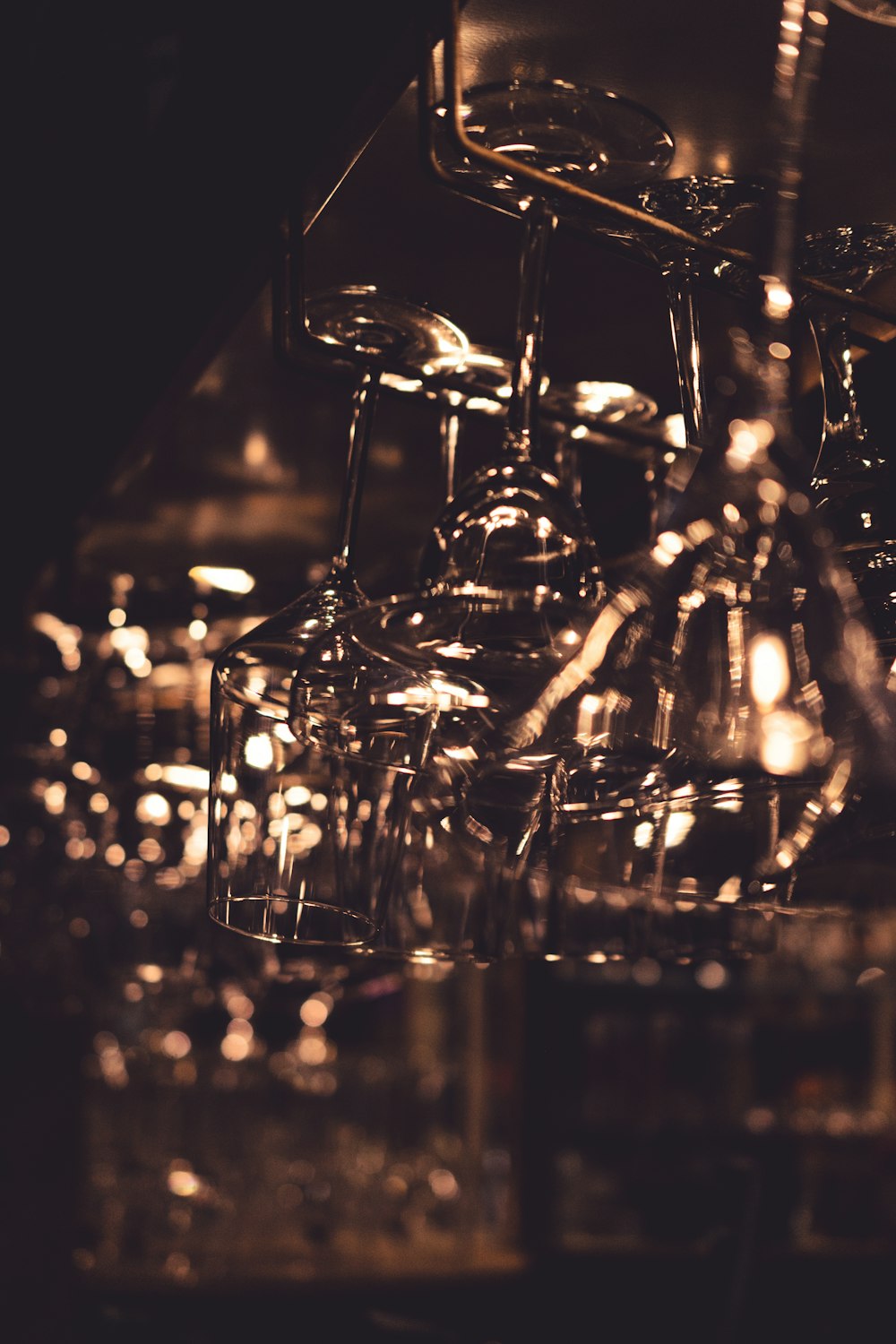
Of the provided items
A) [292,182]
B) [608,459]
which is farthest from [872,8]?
[608,459]

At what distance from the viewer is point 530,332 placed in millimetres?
764

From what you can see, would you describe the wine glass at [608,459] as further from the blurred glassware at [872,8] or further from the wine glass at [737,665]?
the blurred glassware at [872,8]

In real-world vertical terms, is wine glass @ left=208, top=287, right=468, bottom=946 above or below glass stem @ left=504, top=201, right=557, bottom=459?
below

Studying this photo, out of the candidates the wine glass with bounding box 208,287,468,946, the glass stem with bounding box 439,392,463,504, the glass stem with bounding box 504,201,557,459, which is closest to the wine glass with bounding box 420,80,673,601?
the glass stem with bounding box 504,201,557,459

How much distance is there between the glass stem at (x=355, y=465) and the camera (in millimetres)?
891

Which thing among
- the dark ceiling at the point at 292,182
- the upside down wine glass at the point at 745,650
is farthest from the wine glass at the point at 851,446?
the upside down wine glass at the point at 745,650

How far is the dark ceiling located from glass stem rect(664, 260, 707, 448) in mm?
59

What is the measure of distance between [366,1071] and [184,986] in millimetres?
2131

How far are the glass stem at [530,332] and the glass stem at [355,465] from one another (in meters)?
0.16

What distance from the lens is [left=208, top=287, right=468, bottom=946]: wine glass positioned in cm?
77

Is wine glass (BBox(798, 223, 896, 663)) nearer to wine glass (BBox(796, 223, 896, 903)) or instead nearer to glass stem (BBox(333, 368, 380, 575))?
wine glass (BBox(796, 223, 896, 903))

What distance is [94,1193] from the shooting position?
3.83m

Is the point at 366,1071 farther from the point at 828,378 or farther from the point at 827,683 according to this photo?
the point at 827,683

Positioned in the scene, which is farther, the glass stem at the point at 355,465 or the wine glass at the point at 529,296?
the glass stem at the point at 355,465
